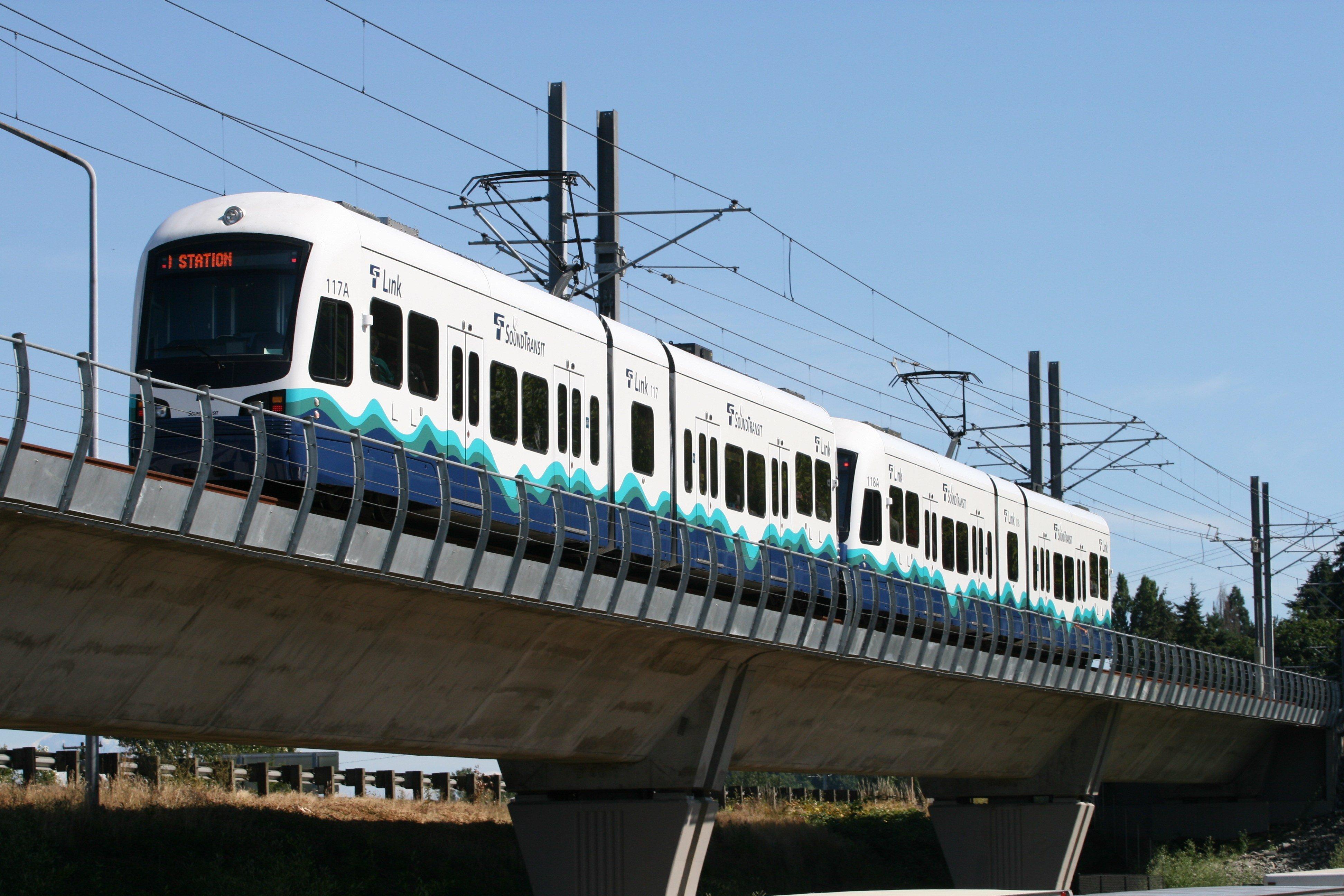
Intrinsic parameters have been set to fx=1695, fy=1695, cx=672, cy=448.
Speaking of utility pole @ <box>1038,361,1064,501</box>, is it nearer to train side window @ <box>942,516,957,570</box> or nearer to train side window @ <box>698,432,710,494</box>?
train side window @ <box>942,516,957,570</box>

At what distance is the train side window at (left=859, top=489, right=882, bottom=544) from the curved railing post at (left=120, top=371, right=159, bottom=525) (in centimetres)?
1810

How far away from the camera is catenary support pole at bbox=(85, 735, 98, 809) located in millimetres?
22422

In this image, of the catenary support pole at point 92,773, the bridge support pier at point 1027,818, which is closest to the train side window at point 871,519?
the bridge support pier at point 1027,818

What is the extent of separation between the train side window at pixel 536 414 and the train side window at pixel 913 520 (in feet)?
40.6

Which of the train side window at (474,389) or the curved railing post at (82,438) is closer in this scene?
the curved railing post at (82,438)

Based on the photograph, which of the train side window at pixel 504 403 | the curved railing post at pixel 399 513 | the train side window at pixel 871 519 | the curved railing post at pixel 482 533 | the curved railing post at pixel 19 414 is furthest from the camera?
the train side window at pixel 871 519

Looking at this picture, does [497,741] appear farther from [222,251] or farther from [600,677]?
[222,251]

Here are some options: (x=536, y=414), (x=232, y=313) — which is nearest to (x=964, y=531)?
(x=536, y=414)

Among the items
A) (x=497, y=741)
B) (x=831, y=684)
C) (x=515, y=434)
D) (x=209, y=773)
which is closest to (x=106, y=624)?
(x=515, y=434)

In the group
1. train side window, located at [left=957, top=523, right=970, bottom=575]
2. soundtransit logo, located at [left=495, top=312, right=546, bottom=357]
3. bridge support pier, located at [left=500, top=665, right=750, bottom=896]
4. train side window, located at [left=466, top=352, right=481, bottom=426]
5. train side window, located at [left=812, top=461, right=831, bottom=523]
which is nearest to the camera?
train side window, located at [left=466, top=352, right=481, bottom=426]

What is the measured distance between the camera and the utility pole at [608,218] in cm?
2462

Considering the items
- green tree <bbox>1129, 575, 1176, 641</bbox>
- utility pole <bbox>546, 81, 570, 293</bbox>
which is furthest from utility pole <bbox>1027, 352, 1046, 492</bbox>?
green tree <bbox>1129, 575, 1176, 641</bbox>

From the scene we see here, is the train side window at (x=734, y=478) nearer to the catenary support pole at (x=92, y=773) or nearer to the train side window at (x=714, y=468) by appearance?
the train side window at (x=714, y=468)

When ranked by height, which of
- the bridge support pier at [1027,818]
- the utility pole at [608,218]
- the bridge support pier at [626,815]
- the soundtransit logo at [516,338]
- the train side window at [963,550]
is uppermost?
the utility pole at [608,218]
